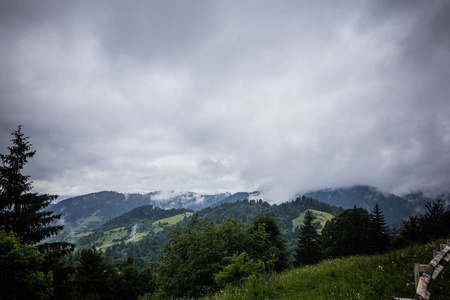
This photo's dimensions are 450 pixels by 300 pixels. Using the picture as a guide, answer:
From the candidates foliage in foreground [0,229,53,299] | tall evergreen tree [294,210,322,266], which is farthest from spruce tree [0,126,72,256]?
tall evergreen tree [294,210,322,266]

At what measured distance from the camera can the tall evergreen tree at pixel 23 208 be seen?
13.6 m

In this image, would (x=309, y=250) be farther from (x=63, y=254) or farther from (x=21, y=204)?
(x=21, y=204)

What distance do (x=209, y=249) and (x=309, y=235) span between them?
4647 centimetres

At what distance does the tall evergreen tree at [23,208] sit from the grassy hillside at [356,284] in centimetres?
1566

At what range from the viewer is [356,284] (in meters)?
7.21

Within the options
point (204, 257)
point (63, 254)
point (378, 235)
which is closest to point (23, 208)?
point (63, 254)

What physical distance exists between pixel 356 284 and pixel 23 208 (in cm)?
2199

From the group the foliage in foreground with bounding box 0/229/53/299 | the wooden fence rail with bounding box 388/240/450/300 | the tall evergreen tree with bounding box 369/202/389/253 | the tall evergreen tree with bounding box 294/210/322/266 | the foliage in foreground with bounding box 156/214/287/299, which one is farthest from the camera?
the tall evergreen tree with bounding box 294/210/322/266

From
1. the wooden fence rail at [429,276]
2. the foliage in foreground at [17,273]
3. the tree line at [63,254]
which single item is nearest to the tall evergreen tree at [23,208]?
the tree line at [63,254]

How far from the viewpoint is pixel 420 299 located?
324 cm

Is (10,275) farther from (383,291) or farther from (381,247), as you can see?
(381,247)

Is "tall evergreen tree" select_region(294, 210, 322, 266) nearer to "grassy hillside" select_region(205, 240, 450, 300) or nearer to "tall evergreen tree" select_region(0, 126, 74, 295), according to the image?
"grassy hillside" select_region(205, 240, 450, 300)

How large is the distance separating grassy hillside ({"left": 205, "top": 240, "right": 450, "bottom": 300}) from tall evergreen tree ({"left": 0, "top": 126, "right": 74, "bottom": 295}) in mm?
15658

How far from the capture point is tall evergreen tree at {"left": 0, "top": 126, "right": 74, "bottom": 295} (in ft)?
44.6
